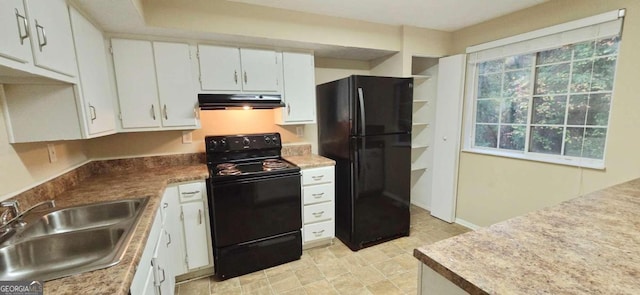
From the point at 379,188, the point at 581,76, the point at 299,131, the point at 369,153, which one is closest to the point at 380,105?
the point at 369,153

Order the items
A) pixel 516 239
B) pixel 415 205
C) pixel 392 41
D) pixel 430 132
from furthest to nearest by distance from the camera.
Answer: pixel 415 205 < pixel 430 132 < pixel 392 41 < pixel 516 239

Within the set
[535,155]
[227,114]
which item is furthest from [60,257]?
[535,155]

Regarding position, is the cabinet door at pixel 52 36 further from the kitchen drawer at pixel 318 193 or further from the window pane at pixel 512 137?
the window pane at pixel 512 137

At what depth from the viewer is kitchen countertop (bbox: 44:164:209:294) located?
0.79 meters

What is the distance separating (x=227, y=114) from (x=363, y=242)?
190 cm

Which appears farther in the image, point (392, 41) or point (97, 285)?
point (392, 41)

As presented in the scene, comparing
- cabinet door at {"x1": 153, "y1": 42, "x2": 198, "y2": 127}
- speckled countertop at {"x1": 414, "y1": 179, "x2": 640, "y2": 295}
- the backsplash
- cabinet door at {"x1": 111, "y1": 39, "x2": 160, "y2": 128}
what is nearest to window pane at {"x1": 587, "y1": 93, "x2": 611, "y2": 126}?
speckled countertop at {"x1": 414, "y1": 179, "x2": 640, "y2": 295}

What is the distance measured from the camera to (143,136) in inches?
96.0

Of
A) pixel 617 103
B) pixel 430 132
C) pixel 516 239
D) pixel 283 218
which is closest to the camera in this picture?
pixel 516 239

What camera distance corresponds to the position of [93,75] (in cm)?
166

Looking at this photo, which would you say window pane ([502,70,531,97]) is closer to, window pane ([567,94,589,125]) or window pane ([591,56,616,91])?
window pane ([567,94,589,125])

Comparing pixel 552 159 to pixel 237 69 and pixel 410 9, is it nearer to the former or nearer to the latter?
pixel 410 9

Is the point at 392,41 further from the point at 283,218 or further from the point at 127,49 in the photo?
the point at 127,49

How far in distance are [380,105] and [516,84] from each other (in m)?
1.39
